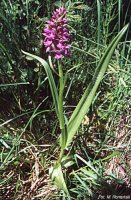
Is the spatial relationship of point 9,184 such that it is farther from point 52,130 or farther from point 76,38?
point 76,38

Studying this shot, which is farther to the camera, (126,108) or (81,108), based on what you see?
(126,108)

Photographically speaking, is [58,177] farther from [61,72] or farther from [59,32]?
[59,32]

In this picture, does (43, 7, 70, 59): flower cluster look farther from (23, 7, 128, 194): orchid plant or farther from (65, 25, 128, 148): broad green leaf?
(65, 25, 128, 148): broad green leaf

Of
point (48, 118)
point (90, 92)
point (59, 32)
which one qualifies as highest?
point (59, 32)

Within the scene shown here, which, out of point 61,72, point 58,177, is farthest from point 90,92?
point 58,177

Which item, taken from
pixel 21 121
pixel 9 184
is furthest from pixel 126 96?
pixel 9 184

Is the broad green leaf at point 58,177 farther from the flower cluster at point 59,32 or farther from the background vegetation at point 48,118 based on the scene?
the flower cluster at point 59,32

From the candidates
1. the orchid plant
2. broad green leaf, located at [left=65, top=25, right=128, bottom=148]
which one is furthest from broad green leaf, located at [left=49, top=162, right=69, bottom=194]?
broad green leaf, located at [left=65, top=25, right=128, bottom=148]
